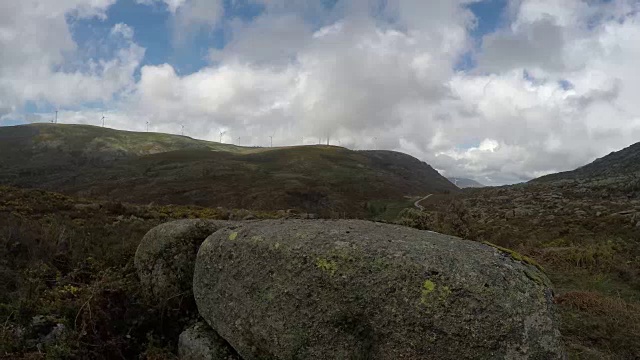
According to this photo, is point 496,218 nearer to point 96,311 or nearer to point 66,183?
point 96,311

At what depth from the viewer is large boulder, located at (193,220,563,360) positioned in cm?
483

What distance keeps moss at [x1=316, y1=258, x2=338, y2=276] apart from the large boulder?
0.02 m

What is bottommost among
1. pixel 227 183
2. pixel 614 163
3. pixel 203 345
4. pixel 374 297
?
A: pixel 227 183

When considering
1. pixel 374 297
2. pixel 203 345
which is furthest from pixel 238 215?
pixel 374 297

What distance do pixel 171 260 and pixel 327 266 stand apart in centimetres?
376

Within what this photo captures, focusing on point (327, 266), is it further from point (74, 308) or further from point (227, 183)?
point (227, 183)

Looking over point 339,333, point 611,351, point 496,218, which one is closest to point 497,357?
point 339,333

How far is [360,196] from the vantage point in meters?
79.3

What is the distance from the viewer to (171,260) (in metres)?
7.81

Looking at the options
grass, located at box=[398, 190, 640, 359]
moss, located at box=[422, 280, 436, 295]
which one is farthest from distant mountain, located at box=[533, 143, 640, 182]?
moss, located at box=[422, 280, 436, 295]

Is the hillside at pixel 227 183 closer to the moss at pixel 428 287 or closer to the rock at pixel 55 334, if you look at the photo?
the rock at pixel 55 334

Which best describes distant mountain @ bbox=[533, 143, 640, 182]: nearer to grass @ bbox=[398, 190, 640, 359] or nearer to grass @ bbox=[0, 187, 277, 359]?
grass @ bbox=[398, 190, 640, 359]

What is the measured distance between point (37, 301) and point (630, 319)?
12199 mm

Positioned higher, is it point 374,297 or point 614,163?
point 614,163
